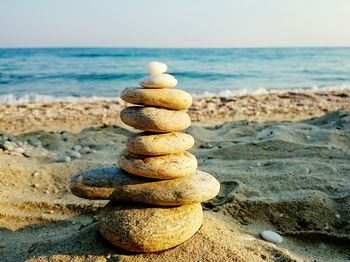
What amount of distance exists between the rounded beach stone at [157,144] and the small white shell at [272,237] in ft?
3.67

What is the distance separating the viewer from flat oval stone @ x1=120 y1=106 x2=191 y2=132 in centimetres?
301

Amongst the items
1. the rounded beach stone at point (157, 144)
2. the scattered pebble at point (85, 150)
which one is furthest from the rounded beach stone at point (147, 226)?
the scattered pebble at point (85, 150)

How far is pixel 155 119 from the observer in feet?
9.83

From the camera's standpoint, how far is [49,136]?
732cm

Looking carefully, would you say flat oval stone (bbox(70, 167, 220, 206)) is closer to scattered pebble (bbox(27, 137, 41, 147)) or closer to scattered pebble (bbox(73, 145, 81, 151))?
scattered pebble (bbox(73, 145, 81, 151))

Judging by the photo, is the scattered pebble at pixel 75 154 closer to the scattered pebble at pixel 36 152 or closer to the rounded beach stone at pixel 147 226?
the scattered pebble at pixel 36 152

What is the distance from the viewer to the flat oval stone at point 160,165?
295cm

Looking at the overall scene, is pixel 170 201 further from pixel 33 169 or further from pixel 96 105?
pixel 96 105

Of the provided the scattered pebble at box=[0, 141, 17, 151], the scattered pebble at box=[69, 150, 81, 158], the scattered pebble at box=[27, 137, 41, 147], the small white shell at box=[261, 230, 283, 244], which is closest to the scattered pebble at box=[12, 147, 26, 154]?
the scattered pebble at box=[0, 141, 17, 151]

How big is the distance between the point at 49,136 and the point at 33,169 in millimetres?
2276

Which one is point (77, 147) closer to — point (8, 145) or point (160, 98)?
point (8, 145)

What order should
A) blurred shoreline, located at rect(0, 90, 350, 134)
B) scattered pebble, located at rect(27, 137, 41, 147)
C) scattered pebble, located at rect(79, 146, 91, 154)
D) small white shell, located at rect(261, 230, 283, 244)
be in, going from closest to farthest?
small white shell, located at rect(261, 230, 283, 244)
scattered pebble, located at rect(79, 146, 91, 154)
scattered pebble, located at rect(27, 137, 41, 147)
blurred shoreline, located at rect(0, 90, 350, 134)

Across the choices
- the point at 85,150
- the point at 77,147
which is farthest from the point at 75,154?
the point at 77,147

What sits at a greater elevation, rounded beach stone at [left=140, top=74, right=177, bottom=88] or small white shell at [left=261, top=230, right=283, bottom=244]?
rounded beach stone at [left=140, top=74, right=177, bottom=88]
